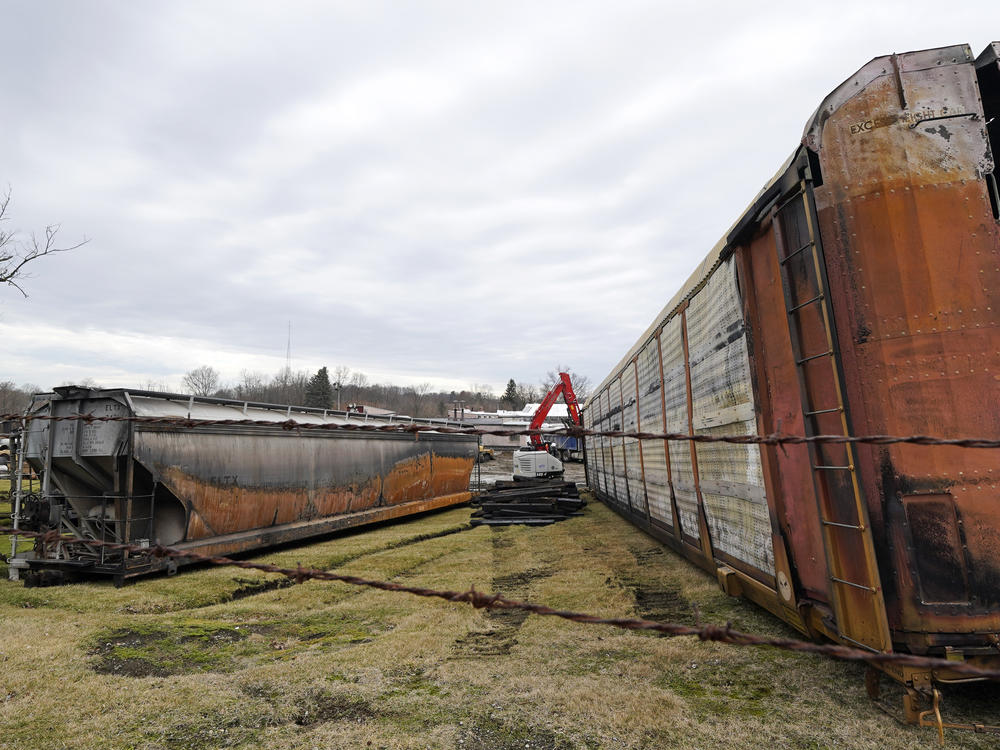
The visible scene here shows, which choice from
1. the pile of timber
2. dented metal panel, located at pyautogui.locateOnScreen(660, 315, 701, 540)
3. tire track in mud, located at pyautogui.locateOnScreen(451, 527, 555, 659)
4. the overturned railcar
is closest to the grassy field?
tire track in mud, located at pyautogui.locateOnScreen(451, 527, 555, 659)

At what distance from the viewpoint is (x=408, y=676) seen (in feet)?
16.3

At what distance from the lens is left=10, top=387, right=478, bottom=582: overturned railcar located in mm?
8922

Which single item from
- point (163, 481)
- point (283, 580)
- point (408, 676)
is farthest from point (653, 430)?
point (163, 481)

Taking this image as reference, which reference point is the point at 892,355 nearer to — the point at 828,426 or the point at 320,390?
the point at 828,426

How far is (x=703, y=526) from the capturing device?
714 centimetres

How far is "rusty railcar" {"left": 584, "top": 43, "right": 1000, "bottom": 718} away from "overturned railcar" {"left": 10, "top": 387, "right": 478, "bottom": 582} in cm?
668

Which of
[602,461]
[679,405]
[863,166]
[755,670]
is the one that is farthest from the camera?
[602,461]

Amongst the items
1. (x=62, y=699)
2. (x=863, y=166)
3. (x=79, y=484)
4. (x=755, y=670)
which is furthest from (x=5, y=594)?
(x=863, y=166)

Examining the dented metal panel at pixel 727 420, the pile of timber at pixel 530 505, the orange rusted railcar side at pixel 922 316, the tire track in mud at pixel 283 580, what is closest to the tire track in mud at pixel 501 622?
the tire track in mud at pixel 283 580

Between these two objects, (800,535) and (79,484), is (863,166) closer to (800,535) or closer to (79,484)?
(800,535)

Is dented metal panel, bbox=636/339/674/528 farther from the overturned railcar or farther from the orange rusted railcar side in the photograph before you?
the overturned railcar

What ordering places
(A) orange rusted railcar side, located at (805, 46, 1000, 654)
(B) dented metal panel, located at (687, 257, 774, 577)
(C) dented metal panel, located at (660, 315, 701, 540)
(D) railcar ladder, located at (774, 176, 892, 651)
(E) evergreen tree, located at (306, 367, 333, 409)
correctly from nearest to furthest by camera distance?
(A) orange rusted railcar side, located at (805, 46, 1000, 654)
(D) railcar ladder, located at (774, 176, 892, 651)
(B) dented metal panel, located at (687, 257, 774, 577)
(C) dented metal panel, located at (660, 315, 701, 540)
(E) evergreen tree, located at (306, 367, 333, 409)

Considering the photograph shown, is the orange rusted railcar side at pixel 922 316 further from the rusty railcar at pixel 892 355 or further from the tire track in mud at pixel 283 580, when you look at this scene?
the tire track in mud at pixel 283 580

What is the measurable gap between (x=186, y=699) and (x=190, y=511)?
5948mm
